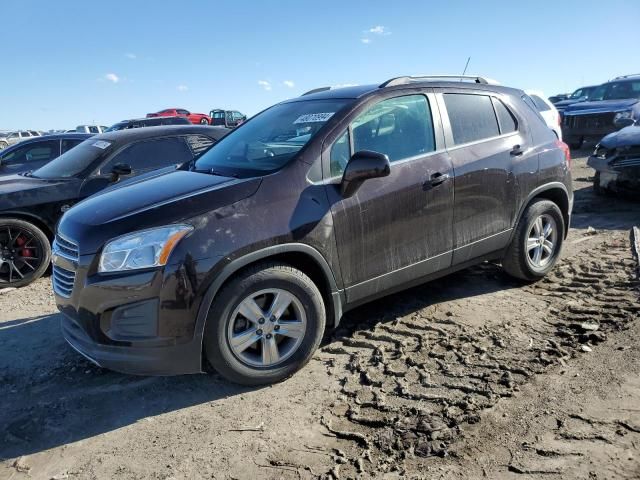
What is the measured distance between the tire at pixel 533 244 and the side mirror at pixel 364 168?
1846mm

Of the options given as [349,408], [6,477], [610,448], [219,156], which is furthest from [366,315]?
[6,477]

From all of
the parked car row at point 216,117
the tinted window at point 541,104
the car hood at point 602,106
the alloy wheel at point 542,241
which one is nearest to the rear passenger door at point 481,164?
the alloy wheel at point 542,241

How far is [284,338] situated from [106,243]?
1218mm

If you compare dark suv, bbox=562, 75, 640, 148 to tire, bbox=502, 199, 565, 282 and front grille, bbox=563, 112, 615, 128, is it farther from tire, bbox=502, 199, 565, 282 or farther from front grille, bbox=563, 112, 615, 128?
tire, bbox=502, 199, 565, 282

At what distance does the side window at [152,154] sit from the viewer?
19.9ft

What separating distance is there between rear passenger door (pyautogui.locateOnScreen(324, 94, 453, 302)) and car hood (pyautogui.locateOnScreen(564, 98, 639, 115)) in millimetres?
11773

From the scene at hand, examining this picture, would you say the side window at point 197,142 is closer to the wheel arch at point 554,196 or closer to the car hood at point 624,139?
the wheel arch at point 554,196

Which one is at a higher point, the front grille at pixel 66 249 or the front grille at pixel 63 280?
the front grille at pixel 66 249

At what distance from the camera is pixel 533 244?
460cm

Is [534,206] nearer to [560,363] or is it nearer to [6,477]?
[560,363]

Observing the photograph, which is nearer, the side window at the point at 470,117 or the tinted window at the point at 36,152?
the side window at the point at 470,117

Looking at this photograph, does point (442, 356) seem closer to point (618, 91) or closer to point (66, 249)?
point (66, 249)

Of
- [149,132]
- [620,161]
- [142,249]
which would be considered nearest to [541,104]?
[620,161]

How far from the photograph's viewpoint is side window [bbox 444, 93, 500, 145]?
13.2ft
